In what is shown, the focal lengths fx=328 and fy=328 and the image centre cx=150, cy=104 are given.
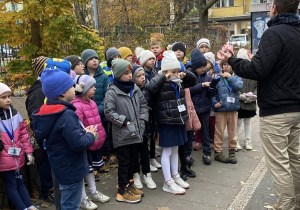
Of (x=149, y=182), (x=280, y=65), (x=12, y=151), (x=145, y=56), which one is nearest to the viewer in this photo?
(x=280, y=65)

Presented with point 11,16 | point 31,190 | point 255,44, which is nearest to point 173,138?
point 31,190

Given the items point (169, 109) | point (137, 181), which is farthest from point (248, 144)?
point (137, 181)

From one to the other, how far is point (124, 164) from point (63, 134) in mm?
1314

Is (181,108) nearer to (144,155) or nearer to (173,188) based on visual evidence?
(144,155)

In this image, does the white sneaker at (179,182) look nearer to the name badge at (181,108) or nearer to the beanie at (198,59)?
the name badge at (181,108)

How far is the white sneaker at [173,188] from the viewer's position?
461 centimetres

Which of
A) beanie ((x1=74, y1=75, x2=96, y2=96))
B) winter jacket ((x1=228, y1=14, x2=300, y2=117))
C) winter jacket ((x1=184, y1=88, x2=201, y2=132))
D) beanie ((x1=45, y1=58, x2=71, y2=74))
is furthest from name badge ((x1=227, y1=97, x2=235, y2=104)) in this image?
beanie ((x1=45, y1=58, x2=71, y2=74))

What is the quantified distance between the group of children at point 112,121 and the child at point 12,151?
0.01m

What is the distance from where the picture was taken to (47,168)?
4.34 m

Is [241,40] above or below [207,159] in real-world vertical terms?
above

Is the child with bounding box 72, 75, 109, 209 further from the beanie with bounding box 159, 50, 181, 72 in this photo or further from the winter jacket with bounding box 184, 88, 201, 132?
the winter jacket with bounding box 184, 88, 201, 132

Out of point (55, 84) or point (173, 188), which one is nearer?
point (55, 84)

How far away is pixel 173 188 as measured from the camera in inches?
183

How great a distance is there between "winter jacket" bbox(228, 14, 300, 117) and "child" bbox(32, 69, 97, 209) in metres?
1.89
